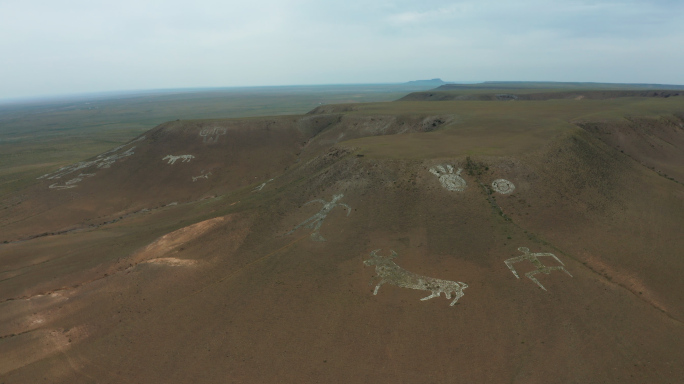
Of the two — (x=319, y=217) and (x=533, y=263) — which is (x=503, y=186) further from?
(x=319, y=217)

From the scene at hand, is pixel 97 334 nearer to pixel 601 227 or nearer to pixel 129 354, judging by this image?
pixel 129 354

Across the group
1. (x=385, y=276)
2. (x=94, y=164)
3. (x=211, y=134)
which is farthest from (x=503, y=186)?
(x=94, y=164)

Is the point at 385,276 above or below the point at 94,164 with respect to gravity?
below

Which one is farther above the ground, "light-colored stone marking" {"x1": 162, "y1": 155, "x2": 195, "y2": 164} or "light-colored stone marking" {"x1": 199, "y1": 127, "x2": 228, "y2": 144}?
"light-colored stone marking" {"x1": 199, "y1": 127, "x2": 228, "y2": 144}

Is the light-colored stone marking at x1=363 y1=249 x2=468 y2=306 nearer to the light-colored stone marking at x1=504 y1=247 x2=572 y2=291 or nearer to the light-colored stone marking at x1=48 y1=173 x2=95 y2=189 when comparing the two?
the light-colored stone marking at x1=504 y1=247 x2=572 y2=291

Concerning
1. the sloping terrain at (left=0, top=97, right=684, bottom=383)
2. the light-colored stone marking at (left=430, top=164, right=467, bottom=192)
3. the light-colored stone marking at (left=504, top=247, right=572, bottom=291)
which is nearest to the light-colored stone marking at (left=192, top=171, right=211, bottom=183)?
the sloping terrain at (left=0, top=97, right=684, bottom=383)

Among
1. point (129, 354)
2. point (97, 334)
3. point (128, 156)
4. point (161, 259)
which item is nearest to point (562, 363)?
point (129, 354)
